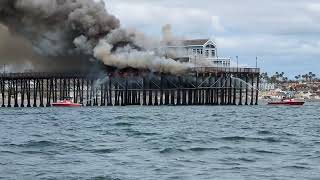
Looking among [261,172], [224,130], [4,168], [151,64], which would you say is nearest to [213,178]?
[261,172]

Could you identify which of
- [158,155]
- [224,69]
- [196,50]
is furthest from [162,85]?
[158,155]

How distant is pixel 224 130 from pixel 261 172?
20.0 metres

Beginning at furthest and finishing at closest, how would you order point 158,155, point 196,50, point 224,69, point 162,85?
point 196,50 < point 224,69 < point 162,85 < point 158,155

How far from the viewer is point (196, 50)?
169 metres

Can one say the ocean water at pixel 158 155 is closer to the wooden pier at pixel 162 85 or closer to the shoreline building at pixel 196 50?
the wooden pier at pixel 162 85

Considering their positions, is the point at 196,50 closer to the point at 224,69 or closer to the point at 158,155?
the point at 224,69

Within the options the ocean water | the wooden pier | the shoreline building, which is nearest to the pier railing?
the wooden pier

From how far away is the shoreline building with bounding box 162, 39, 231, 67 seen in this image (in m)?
127

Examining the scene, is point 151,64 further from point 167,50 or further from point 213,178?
point 213,178

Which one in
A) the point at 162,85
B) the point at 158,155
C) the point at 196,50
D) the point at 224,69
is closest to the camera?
the point at 158,155

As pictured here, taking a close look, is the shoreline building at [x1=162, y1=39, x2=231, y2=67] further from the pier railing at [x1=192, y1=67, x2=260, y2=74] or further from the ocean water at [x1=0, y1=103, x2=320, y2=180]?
the ocean water at [x1=0, y1=103, x2=320, y2=180]

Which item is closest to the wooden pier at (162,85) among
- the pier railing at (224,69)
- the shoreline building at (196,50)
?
the pier railing at (224,69)

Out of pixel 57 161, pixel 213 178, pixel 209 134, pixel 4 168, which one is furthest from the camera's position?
pixel 209 134

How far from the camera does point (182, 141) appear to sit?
36.2 metres
